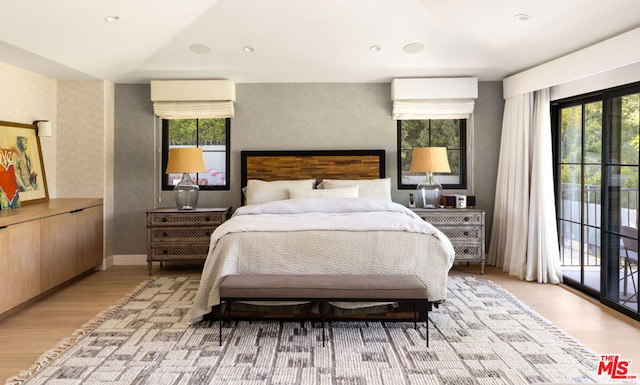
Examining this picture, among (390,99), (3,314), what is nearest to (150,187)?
(3,314)

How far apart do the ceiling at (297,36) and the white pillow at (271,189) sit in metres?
1.26

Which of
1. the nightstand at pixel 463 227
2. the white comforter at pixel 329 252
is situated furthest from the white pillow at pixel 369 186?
the white comforter at pixel 329 252

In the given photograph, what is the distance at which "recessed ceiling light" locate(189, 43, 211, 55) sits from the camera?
484cm

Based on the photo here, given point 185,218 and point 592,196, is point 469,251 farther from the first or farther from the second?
point 185,218

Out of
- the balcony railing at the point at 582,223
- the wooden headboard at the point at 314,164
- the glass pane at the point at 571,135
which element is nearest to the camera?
the balcony railing at the point at 582,223

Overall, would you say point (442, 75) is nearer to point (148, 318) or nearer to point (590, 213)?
point (590, 213)

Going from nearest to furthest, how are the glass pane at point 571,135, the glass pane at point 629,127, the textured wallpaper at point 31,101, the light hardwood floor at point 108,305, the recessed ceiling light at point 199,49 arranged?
1. the light hardwood floor at point 108,305
2. the glass pane at point 629,127
3. the textured wallpaper at point 31,101
4. the glass pane at point 571,135
5. the recessed ceiling light at point 199,49

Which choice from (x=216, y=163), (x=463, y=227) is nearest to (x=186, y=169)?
(x=216, y=163)

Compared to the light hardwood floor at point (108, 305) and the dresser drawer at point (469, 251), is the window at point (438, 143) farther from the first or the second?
the light hardwood floor at point (108, 305)

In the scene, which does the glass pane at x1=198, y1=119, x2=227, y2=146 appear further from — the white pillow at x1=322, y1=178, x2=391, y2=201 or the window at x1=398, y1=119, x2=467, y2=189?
the window at x1=398, y1=119, x2=467, y2=189

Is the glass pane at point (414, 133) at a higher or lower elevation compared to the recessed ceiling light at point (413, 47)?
lower

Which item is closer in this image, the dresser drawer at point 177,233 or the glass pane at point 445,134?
the dresser drawer at point 177,233

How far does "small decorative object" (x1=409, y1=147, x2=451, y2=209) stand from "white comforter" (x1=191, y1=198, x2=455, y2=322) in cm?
168

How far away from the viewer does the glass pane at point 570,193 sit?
4.54 meters
